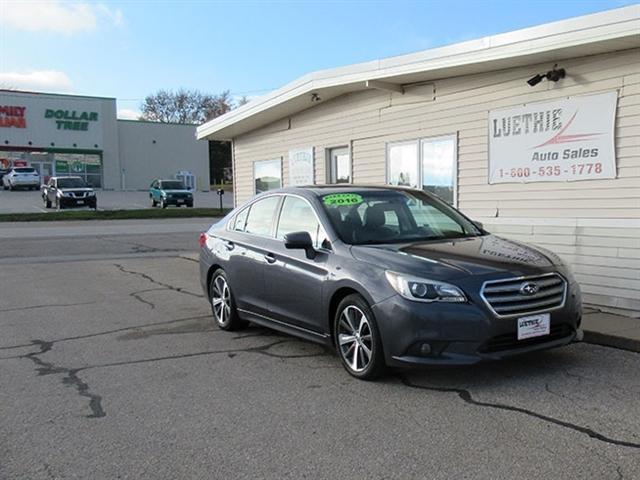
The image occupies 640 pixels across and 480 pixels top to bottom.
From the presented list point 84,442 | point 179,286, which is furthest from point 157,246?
point 84,442

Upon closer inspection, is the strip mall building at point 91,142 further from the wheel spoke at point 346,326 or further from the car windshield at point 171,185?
the wheel spoke at point 346,326

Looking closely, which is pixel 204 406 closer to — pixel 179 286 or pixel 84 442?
pixel 84 442

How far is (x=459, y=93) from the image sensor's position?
31.0 ft

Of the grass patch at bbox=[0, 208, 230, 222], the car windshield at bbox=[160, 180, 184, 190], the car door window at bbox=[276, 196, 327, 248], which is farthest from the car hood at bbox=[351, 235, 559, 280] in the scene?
the car windshield at bbox=[160, 180, 184, 190]

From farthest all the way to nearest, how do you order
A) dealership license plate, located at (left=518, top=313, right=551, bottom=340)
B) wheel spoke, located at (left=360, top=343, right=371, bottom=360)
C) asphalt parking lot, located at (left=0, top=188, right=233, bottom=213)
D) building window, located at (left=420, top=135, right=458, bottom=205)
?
asphalt parking lot, located at (left=0, top=188, right=233, bottom=213)
building window, located at (left=420, top=135, right=458, bottom=205)
wheel spoke, located at (left=360, top=343, right=371, bottom=360)
dealership license plate, located at (left=518, top=313, right=551, bottom=340)

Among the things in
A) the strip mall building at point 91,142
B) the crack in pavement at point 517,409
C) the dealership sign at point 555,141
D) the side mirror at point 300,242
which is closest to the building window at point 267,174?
the dealership sign at point 555,141

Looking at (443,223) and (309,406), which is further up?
(443,223)

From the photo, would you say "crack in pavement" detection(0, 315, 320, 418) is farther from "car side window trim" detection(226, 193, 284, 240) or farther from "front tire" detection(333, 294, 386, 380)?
"car side window trim" detection(226, 193, 284, 240)

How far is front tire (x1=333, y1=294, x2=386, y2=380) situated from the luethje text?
14.4 feet

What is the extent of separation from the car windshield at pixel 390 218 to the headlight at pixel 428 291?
2.77ft

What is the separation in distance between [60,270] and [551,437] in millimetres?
11553

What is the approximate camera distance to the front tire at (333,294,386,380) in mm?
5133

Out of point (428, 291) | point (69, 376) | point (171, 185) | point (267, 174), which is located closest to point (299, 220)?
point (428, 291)

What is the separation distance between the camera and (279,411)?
4.68 m
